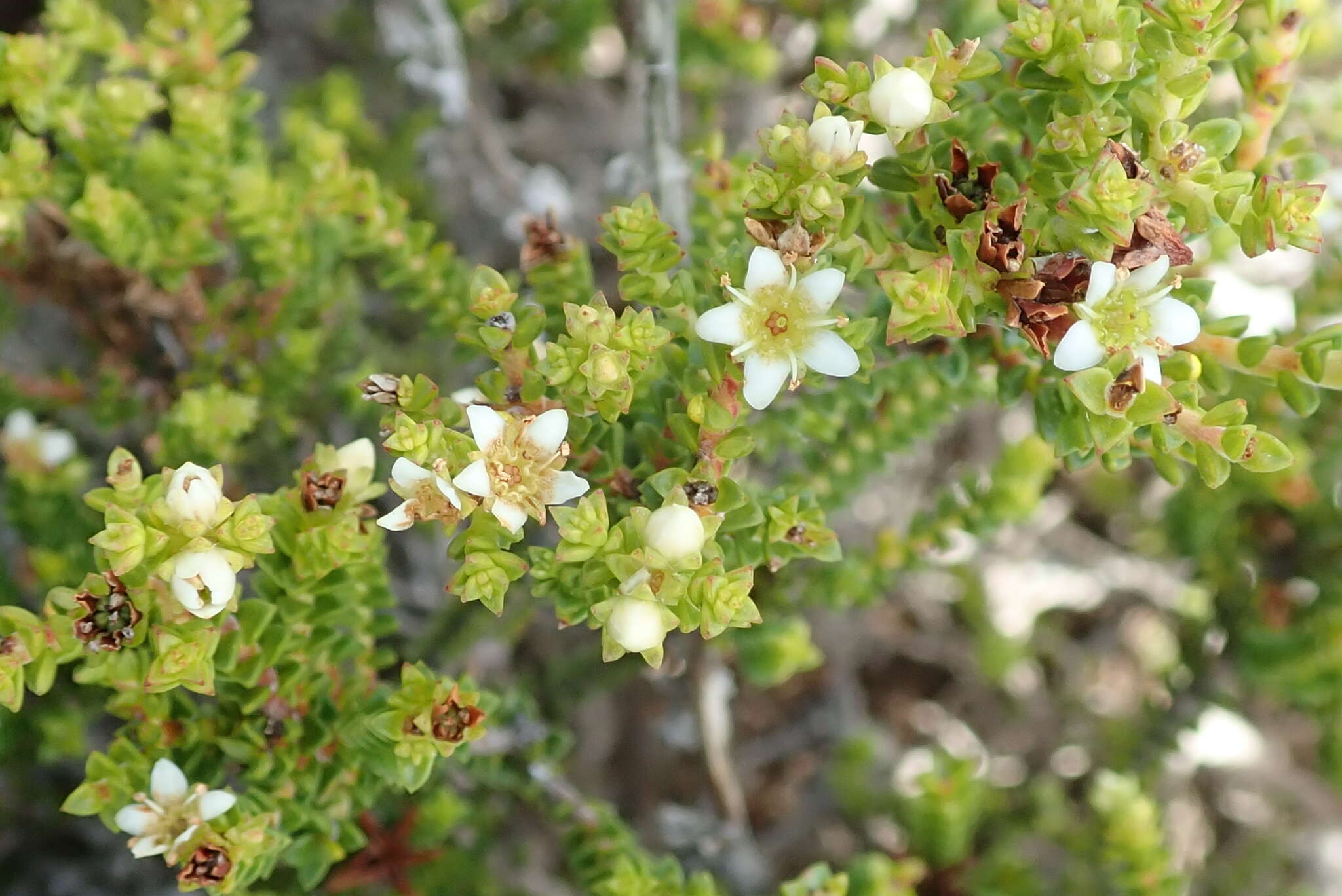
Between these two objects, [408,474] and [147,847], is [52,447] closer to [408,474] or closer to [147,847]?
[147,847]

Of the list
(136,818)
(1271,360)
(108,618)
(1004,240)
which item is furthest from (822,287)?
(136,818)

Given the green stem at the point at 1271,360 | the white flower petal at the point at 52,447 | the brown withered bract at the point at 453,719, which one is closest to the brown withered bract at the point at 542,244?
the brown withered bract at the point at 453,719

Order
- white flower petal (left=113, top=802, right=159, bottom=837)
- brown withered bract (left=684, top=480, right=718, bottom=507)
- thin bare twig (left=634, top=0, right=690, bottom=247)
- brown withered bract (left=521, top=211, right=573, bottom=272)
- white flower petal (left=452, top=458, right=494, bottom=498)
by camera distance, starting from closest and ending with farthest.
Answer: white flower petal (left=452, top=458, right=494, bottom=498) → brown withered bract (left=684, top=480, right=718, bottom=507) → white flower petal (left=113, top=802, right=159, bottom=837) → brown withered bract (left=521, top=211, right=573, bottom=272) → thin bare twig (left=634, top=0, right=690, bottom=247)

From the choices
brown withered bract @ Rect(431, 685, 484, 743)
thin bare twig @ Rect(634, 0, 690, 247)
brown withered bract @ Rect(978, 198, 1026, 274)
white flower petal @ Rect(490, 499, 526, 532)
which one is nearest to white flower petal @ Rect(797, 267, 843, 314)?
brown withered bract @ Rect(978, 198, 1026, 274)

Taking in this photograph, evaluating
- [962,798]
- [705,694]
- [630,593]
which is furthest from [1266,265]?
[630,593]

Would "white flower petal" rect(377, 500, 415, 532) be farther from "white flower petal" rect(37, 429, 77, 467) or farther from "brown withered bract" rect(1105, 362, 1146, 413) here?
"white flower petal" rect(37, 429, 77, 467)

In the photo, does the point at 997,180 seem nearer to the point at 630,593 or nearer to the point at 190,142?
the point at 630,593

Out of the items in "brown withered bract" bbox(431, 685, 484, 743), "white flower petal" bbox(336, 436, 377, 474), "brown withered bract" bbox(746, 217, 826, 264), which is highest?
"brown withered bract" bbox(746, 217, 826, 264)

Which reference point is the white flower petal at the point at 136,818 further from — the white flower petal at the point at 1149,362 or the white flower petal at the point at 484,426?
the white flower petal at the point at 1149,362
